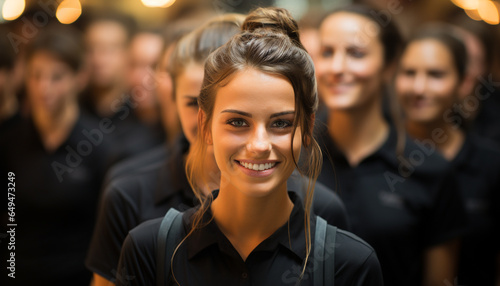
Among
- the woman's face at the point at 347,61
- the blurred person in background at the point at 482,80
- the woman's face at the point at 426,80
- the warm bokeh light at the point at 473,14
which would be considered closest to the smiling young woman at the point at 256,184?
the woman's face at the point at 347,61

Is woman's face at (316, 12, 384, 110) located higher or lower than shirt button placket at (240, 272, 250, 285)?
higher

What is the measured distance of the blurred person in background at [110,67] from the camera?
257 centimetres

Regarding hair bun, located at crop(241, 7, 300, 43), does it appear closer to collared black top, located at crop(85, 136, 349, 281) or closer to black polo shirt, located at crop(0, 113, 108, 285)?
collared black top, located at crop(85, 136, 349, 281)

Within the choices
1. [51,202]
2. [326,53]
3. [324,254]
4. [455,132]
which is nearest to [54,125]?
[51,202]

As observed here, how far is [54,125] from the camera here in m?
2.00

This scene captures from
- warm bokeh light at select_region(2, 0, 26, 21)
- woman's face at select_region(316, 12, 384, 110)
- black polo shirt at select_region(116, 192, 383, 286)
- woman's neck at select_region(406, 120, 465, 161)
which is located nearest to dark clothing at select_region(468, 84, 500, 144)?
woman's neck at select_region(406, 120, 465, 161)

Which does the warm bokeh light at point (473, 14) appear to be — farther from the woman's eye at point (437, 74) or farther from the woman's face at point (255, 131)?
the woman's face at point (255, 131)

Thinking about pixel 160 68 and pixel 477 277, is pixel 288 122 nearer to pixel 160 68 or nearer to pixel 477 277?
pixel 160 68

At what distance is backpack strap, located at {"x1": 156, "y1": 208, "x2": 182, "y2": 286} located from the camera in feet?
3.54

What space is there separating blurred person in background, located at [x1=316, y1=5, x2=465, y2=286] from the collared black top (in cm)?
26

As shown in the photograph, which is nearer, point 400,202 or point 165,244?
point 165,244

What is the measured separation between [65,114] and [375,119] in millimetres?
1095

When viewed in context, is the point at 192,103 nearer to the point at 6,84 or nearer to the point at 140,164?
the point at 140,164

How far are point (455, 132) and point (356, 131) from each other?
77 cm
